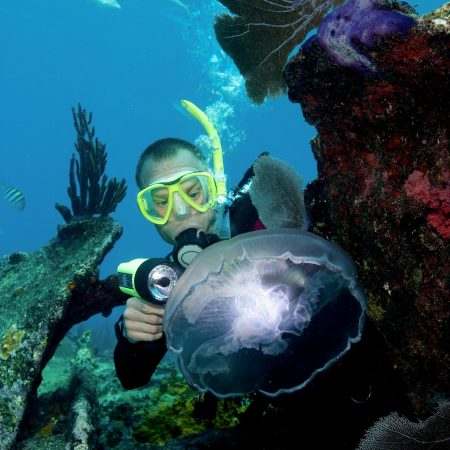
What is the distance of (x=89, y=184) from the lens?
5.58 m

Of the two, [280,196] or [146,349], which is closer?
[280,196]

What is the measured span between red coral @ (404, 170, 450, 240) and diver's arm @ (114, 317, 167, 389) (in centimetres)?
200

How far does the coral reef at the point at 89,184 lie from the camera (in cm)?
549

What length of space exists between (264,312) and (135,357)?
167 centimetres

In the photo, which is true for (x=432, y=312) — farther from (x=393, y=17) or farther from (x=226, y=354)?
(x=393, y=17)

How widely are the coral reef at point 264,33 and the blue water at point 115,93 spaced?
32.2 meters

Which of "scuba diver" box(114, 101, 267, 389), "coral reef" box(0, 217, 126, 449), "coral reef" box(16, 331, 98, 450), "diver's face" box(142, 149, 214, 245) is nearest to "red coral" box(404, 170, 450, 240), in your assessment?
"scuba diver" box(114, 101, 267, 389)

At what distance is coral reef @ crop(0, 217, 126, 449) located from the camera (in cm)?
306

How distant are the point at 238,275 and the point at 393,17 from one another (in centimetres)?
135

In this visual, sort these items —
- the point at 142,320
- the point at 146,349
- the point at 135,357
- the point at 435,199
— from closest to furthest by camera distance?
the point at 435,199
the point at 142,320
the point at 146,349
the point at 135,357

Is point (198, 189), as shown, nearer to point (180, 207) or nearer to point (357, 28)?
point (180, 207)

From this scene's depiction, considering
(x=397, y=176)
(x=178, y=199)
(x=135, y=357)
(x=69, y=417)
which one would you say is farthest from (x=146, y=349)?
(x=397, y=176)

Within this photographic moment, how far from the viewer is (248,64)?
11.0ft

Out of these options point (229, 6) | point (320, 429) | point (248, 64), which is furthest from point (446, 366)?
point (229, 6)
